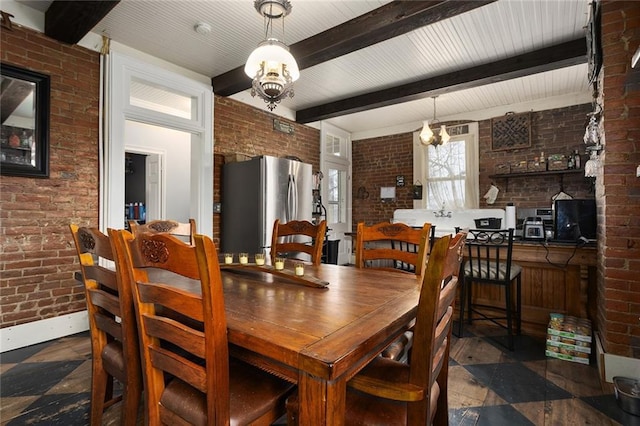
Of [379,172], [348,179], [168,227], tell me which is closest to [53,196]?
[168,227]

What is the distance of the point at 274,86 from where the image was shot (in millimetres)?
2146

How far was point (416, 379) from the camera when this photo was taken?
0.97m

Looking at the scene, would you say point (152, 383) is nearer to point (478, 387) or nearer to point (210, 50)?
point (478, 387)

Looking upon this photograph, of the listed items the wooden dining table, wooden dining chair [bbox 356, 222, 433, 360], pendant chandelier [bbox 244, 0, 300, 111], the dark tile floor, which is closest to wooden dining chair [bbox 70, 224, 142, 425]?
the wooden dining table

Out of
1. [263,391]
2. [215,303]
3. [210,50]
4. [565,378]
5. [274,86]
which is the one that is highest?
[210,50]

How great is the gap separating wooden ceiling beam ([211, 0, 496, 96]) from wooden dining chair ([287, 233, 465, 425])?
2134mm

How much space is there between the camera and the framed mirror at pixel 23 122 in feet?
8.41

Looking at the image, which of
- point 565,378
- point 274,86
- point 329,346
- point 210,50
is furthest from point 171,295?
point 210,50

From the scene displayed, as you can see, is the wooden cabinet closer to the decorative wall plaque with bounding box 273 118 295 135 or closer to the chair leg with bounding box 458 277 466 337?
the chair leg with bounding box 458 277 466 337

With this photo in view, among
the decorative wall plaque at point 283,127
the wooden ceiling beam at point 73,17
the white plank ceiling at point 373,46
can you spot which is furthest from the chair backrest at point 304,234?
the decorative wall plaque at point 283,127

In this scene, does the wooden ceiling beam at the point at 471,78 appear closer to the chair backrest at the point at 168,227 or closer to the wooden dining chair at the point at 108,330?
the chair backrest at the point at 168,227

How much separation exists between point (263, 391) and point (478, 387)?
1672 mm

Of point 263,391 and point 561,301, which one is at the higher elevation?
point 263,391

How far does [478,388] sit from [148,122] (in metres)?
3.95
